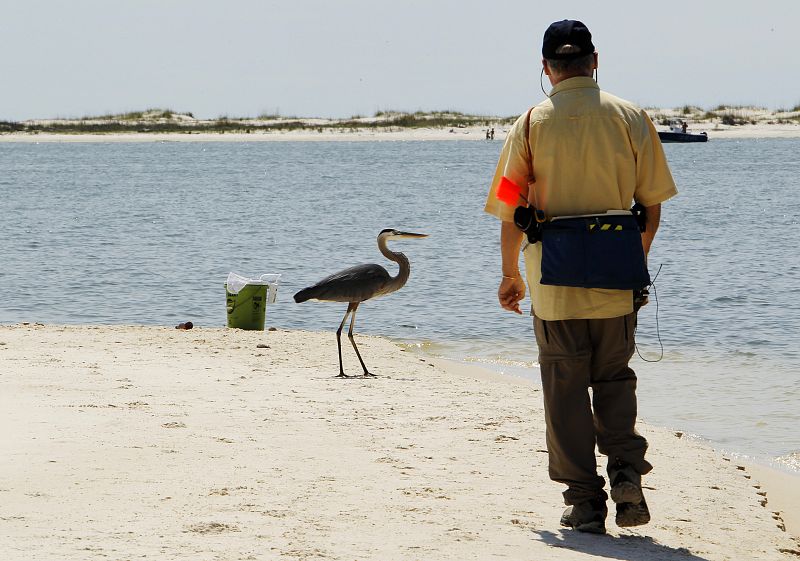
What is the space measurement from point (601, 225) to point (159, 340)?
7.47m

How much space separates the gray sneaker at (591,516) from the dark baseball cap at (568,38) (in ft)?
6.39

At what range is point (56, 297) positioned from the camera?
54.5 ft

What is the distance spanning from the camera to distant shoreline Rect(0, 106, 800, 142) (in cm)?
9675

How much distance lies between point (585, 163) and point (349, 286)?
580cm

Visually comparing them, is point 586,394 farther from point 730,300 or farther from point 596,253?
point 730,300

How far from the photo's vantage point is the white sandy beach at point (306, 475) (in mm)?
4805

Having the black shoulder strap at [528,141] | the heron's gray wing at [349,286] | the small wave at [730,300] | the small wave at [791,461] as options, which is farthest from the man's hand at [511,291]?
the small wave at [730,300]

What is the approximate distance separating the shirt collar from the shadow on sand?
6.31ft

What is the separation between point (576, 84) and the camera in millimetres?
4871

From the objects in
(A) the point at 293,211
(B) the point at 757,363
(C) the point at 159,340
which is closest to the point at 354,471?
(C) the point at 159,340

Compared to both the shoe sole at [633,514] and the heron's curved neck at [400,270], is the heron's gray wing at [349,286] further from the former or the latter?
the shoe sole at [633,514]

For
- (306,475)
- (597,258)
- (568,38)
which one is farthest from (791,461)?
(568,38)

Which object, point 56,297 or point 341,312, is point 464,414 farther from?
point 56,297

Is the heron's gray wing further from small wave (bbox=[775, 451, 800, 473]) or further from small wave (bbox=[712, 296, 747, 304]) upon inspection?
small wave (bbox=[712, 296, 747, 304])
